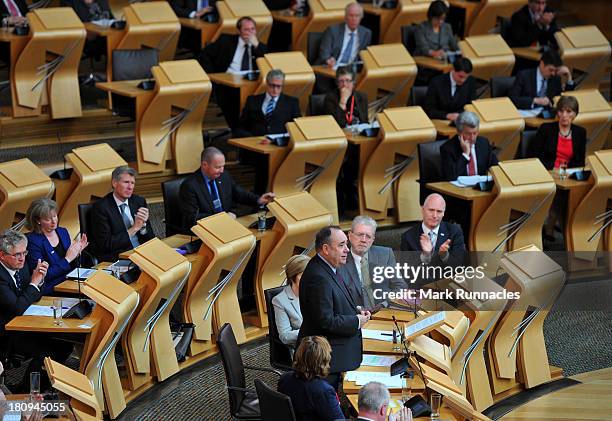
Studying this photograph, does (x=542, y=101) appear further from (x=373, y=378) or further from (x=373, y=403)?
(x=373, y=403)

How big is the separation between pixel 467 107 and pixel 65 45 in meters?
3.44

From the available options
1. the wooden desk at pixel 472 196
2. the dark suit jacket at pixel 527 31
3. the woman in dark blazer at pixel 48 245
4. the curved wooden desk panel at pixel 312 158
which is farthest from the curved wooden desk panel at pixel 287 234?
the dark suit jacket at pixel 527 31

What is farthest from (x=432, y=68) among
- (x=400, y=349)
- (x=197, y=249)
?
(x=400, y=349)

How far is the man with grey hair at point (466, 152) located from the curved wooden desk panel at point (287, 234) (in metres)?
1.49

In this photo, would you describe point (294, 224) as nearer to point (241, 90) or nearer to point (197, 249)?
point (197, 249)

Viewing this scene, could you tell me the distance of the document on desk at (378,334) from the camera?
696 cm

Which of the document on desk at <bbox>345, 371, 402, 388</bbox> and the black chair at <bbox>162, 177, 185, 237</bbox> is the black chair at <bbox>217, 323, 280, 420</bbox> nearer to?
the document on desk at <bbox>345, 371, 402, 388</bbox>

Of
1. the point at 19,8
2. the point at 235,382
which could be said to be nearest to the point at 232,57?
the point at 19,8

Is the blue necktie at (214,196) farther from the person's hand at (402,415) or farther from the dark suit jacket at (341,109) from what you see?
the person's hand at (402,415)

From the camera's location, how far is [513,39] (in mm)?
12461

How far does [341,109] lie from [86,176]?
242cm

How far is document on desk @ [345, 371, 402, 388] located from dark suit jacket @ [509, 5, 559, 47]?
21.8 ft

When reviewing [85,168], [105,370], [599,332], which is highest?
[85,168]

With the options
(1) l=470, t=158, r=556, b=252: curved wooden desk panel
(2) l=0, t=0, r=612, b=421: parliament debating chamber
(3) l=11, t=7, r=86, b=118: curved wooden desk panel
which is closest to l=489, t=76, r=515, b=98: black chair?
(2) l=0, t=0, r=612, b=421: parliament debating chamber
